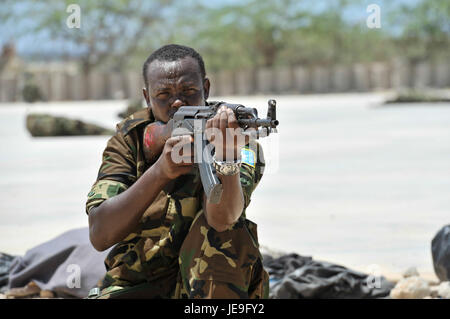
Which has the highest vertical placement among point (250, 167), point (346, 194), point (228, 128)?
point (228, 128)

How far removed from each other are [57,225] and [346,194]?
9.14ft

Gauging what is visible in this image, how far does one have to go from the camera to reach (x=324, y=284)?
11.5ft

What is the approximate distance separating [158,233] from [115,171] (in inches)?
9.2

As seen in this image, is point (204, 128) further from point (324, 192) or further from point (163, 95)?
point (324, 192)

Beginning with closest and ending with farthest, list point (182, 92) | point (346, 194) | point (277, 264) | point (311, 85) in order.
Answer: point (182, 92), point (277, 264), point (346, 194), point (311, 85)

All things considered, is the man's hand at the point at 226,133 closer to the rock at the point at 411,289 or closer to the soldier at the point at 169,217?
the soldier at the point at 169,217

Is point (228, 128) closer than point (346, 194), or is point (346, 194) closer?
point (228, 128)

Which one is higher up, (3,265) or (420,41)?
(420,41)

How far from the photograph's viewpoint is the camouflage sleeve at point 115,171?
7.62ft

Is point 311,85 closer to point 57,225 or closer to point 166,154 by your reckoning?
point 57,225

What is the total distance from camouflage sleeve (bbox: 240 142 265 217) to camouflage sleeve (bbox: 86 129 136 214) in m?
0.35

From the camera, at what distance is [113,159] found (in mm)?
2416

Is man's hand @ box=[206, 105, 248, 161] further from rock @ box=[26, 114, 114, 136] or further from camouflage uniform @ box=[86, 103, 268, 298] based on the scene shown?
rock @ box=[26, 114, 114, 136]
